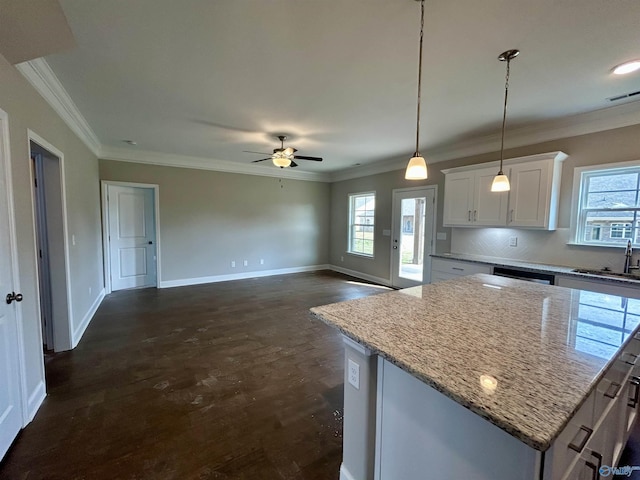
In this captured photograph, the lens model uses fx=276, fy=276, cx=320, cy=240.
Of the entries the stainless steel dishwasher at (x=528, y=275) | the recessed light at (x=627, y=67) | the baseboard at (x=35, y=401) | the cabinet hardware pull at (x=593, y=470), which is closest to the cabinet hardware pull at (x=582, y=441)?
the cabinet hardware pull at (x=593, y=470)

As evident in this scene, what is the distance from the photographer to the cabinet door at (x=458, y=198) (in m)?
4.20

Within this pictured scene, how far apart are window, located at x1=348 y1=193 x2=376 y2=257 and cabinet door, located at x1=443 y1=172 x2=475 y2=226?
210 centimetres

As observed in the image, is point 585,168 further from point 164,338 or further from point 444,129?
point 164,338

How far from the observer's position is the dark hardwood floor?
1.67m

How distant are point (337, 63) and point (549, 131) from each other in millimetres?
3116

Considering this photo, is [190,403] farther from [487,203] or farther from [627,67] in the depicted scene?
[627,67]

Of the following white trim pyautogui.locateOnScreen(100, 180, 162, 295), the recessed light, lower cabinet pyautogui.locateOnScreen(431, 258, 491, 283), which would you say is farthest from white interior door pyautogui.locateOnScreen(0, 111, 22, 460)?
the recessed light

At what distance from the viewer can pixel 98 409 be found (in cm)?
212

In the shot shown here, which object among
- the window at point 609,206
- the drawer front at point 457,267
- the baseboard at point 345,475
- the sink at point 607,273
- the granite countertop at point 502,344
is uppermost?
the window at point 609,206

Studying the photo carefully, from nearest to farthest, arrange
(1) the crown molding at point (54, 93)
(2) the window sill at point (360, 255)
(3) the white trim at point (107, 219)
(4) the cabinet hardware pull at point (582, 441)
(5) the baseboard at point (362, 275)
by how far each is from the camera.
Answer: (4) the cabinet hardware pull at point (582, 441)
(1) the crown molding at point (54, 93)
(3) the white trim at point (107, 219)
(5) the baseboard at point (362, 275)
(2) the window sill at point (360, 255)

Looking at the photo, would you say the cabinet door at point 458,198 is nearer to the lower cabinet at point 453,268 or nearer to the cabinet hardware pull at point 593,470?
the lower cabinet at point 453,268

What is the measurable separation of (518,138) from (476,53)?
Answer: 2.36m

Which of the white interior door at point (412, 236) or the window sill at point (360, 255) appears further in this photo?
the window sill at point (360, 255)

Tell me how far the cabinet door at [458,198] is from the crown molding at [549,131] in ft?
1.71
